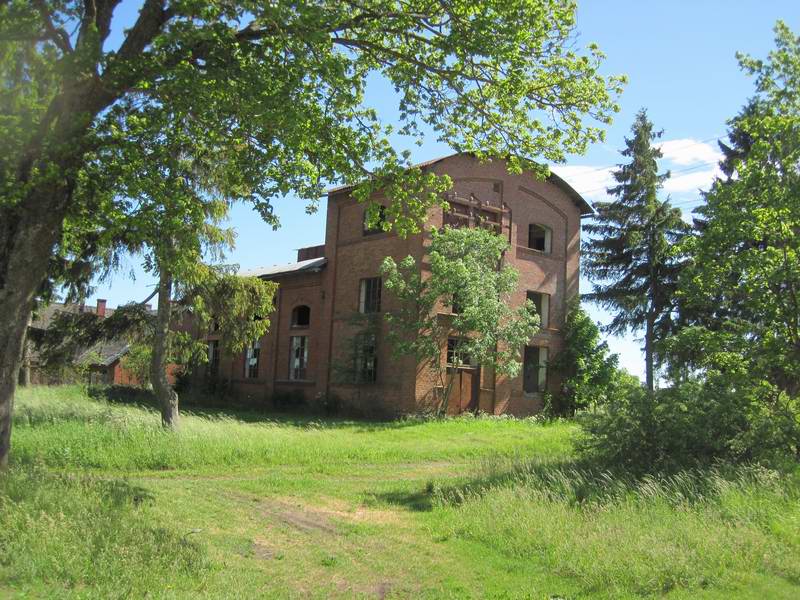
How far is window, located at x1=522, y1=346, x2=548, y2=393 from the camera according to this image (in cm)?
2997

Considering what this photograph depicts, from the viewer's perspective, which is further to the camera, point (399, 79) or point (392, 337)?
point (392, 337)

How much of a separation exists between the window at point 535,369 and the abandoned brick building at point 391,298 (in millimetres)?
42

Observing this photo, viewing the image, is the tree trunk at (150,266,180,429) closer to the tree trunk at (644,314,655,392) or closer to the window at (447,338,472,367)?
the window at (447,338,472,367)

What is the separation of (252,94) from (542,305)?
2343cm

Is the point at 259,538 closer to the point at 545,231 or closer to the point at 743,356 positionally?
the point at 743,356

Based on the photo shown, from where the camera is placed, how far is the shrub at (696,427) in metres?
11.2

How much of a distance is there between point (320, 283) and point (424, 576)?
79.7 ft

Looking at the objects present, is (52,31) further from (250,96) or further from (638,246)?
(638,246)

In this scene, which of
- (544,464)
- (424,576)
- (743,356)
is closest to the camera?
(424,576)

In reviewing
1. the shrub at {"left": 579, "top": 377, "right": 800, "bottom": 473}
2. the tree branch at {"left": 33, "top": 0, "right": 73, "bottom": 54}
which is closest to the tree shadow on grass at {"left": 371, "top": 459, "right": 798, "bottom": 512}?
the shrub at {"left": 579, "top": 377, "right": 800, "bottom": 473}

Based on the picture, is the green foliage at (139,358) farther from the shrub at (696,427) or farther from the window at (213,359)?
the window at (213,359)

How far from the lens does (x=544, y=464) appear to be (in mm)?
13398

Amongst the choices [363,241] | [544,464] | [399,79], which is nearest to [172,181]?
[399,79]

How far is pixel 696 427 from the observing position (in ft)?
37.1
